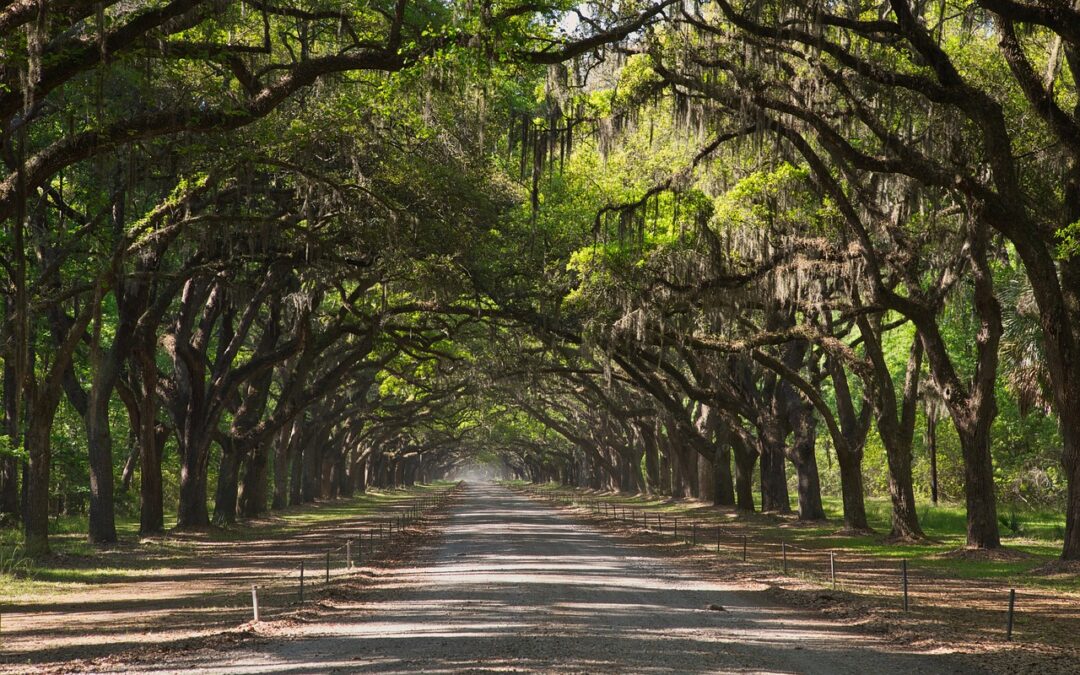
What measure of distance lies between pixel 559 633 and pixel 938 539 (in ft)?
59.6

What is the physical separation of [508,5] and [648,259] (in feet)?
38.8

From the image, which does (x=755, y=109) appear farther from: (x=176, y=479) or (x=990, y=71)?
(x=176, y=479)

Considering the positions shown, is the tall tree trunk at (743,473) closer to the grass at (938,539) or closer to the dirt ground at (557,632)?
the grass at (938,539)

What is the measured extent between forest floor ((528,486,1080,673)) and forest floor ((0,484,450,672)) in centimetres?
771

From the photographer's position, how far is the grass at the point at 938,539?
19359mm

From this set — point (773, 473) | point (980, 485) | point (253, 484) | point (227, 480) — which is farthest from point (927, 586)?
point (253, 484)

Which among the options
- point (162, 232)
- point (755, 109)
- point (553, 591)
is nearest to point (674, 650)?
point (553, 591)

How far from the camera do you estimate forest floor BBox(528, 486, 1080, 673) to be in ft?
39.2

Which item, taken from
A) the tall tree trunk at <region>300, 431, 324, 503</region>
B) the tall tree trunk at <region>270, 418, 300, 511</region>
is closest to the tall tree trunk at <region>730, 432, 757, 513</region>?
the tall tree trunk at <region>270, 418, 300, 511</region>

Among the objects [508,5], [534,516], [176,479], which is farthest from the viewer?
[176,479]

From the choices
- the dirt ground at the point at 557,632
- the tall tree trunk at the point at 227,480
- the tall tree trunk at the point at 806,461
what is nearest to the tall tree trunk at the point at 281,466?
the tall tree trunk at the point at 227,480

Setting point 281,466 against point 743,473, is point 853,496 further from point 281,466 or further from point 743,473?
point 281,466

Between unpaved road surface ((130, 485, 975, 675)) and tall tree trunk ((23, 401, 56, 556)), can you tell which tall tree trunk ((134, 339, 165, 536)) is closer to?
tall tree trunk ((23, 401, 56, 556))

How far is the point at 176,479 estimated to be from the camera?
5678cm
